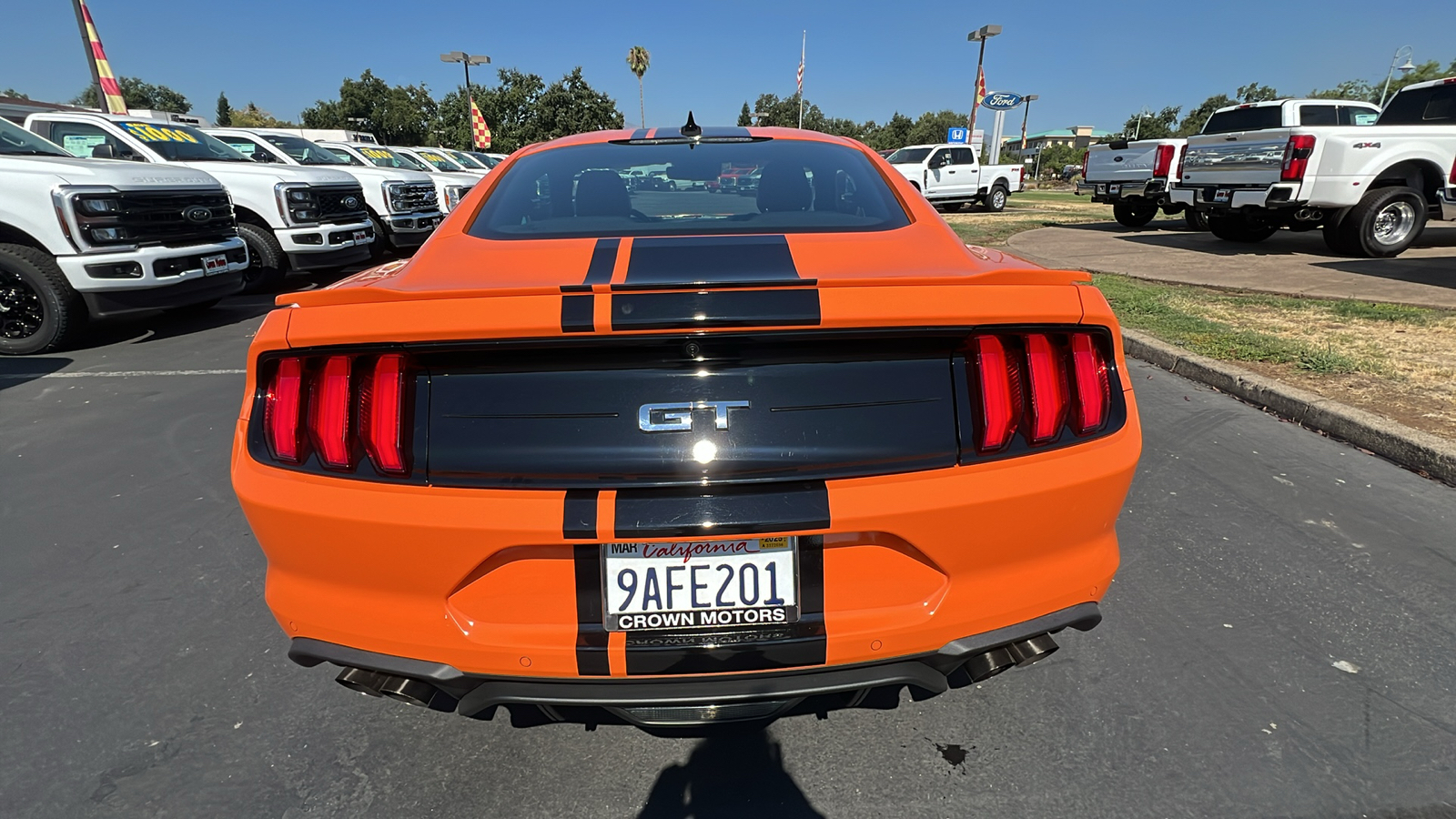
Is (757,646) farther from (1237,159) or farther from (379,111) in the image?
(379,111)

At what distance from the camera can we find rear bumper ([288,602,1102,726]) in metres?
1.49

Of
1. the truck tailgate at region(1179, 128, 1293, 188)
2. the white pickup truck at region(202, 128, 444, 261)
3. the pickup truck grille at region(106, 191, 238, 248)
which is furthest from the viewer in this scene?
the white pickup truck at region(202, 128, 444, 261)

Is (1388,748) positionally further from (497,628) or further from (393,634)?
(393,634)

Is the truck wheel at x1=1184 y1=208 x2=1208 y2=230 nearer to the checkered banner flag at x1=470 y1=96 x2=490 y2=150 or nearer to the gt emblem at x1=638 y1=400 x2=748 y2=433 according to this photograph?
the gt emblem at x1=638 y1=400 x2=748 y2=433

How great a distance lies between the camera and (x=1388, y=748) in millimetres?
1839

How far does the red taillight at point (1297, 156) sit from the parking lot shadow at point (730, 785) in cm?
1085

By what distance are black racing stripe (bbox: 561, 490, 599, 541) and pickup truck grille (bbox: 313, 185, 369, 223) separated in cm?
903

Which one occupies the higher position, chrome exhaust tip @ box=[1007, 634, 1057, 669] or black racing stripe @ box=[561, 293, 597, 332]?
black racing stripe @ box=[561, 293, 597, 332]

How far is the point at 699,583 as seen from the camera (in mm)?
1491

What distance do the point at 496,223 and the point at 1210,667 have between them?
2.50 meters

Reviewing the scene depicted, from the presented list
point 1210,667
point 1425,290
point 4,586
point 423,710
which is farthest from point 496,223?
point 1425,290

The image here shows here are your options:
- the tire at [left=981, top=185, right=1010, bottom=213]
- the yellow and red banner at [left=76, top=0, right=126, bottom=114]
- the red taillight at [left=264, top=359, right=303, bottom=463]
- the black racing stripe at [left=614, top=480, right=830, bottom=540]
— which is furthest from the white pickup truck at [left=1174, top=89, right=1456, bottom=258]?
the yellow and red banner at [left=76, top=0, right=126, bottom=114]

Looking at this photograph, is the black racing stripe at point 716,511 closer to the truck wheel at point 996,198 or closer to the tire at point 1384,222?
the tire at point 1384,222

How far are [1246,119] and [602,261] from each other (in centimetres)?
1418
